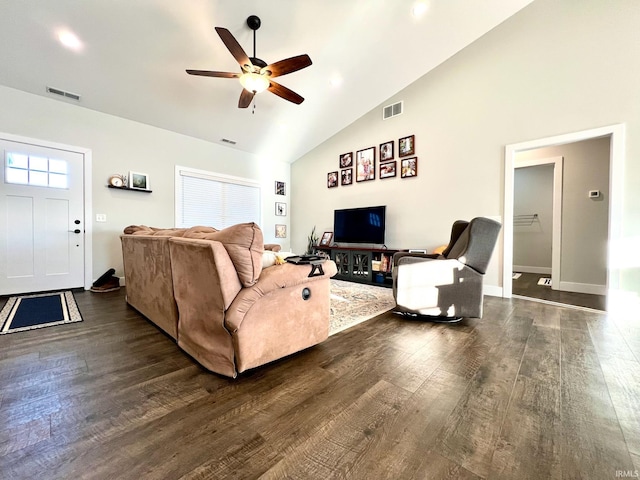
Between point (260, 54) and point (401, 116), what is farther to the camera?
point (401, 116)

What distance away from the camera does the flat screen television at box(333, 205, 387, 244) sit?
4.54m

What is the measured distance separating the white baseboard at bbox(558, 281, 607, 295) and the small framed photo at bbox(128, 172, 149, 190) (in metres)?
6.88

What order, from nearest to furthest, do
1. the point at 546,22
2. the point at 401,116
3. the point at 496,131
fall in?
the point at 546,22, the point at 496,131, the point at 401,116

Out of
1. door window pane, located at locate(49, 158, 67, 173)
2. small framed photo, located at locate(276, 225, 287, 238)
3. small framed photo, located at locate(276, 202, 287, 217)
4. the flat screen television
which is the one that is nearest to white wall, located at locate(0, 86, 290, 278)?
door window pane, located at locate(49, 158, 67, 173)

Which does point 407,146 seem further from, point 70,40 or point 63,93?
point 63,93

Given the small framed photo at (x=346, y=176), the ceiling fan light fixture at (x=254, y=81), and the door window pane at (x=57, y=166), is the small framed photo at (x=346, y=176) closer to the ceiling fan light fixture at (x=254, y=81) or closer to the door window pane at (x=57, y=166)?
the ceiling fan light fixture at (x=254, y=81)

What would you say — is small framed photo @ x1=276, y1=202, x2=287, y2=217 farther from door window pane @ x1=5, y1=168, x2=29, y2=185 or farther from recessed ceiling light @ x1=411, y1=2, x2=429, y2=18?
recessed ceiling light @ x1=411, y1=2, x2=429, y2=18

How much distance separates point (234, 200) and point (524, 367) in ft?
17.1

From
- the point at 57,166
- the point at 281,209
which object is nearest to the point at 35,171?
the point at 57,166

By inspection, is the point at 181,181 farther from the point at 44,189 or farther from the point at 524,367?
the point at 524,367

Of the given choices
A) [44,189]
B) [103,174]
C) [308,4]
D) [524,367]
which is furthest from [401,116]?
[44,189]

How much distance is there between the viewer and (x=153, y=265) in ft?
7.24

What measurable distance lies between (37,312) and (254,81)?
132 inches

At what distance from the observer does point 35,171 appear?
3484 millimetres
